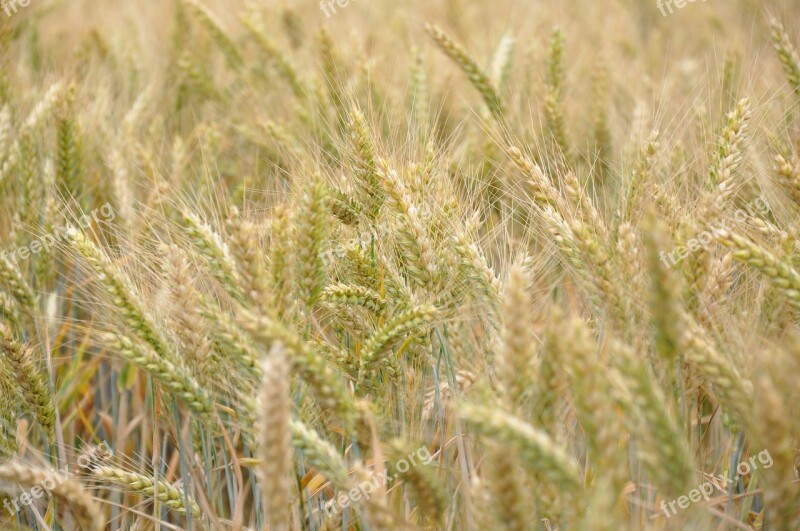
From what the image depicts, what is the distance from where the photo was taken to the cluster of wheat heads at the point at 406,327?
1.22 metres

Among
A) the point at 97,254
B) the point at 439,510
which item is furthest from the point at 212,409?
the point at 439,510

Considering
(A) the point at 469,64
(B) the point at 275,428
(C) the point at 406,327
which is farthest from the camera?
(A) the point at 469,64

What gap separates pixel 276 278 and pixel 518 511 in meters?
0.66

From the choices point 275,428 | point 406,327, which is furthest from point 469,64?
point 275,428

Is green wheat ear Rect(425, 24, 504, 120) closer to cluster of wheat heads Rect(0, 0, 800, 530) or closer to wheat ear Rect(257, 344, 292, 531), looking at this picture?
cluster of wheat heads Rect(0, 0, 800, 530)

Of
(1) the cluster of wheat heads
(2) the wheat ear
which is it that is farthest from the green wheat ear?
(2) the wheat ear

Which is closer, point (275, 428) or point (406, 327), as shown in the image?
point (275, 428)

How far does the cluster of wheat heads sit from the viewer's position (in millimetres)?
1224

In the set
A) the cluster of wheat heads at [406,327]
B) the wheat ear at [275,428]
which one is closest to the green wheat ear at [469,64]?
the cluster of wheat heads at [406,327]

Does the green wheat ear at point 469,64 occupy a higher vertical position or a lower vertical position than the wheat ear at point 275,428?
higher

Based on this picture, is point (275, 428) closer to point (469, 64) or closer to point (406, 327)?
point (406, 327)

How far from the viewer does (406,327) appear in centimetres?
148

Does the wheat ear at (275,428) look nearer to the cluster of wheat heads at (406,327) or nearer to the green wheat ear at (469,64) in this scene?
the cluster of wheat heads at (406,327)

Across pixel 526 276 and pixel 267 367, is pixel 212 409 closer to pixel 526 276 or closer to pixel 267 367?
pixel 267 367
